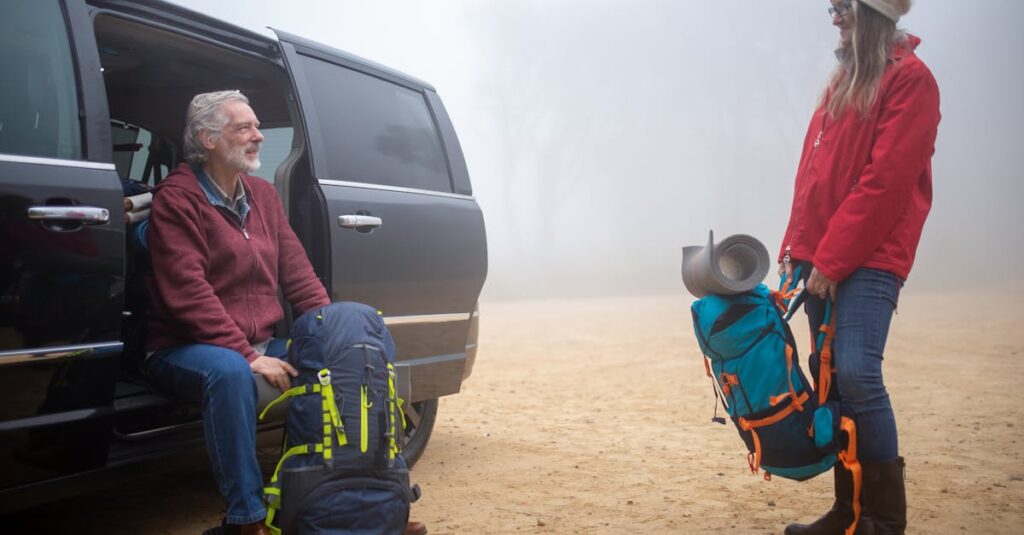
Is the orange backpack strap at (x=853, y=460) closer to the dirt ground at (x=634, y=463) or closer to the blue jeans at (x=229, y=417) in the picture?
the dirt ground at (x=634, y=463)

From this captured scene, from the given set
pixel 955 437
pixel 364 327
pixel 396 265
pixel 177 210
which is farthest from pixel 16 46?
pixel 955 437

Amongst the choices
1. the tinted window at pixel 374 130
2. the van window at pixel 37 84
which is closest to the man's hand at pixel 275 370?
the van window at pixel 37 84

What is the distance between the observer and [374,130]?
411 cm

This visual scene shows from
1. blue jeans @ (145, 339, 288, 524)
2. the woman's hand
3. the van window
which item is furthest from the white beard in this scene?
the woman's hand

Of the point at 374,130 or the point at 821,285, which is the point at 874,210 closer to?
the point at 821,285

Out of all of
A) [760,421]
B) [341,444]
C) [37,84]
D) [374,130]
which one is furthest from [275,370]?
[760,421]

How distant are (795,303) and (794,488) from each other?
127 centimetres

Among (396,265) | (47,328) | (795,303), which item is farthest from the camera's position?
(396,265)

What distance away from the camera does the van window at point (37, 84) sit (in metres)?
2.57

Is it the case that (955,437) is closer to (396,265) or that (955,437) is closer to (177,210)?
(396,265)

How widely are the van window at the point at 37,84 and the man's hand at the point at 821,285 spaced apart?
2480 mm

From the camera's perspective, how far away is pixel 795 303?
3160 mm

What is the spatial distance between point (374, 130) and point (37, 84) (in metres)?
1.66

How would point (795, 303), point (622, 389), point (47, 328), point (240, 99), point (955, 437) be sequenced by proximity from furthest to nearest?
1. point (622, 389)
2. point (955, 437)
3. point (240, 99)
4. point (795, 303)
5. point (47, 328)
